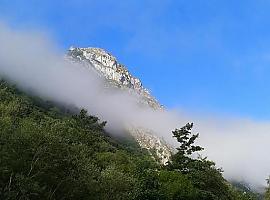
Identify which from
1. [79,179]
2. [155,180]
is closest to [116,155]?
[155,180]

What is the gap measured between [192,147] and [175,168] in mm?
10736

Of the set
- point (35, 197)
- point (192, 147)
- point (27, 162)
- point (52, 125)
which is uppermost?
point (192, 147)

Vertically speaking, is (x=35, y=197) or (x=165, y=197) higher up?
(x=165, y=197)

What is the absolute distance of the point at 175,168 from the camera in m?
104

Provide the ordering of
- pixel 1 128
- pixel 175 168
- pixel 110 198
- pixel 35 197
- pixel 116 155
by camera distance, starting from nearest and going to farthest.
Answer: pixel 1 128 → pixel 35 197 → pixel 110 198 → pixel 175 168 → pixel 116 155

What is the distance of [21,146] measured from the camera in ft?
144

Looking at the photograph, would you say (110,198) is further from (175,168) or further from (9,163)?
(175,168)

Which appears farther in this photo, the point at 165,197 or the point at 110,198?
the point at 165,197

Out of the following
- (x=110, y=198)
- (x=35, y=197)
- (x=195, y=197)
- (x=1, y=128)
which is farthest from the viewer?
(x=195, y=197)

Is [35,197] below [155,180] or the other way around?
below

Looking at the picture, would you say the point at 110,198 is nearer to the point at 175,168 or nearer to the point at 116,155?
the point at 175,168

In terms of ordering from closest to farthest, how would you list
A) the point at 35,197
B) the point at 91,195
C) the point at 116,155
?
1. the point at 35,197
2. the point at 91,195
3. the point at 116,155

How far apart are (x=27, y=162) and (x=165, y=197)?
3980cm

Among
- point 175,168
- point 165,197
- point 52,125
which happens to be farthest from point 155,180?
point 52,125
